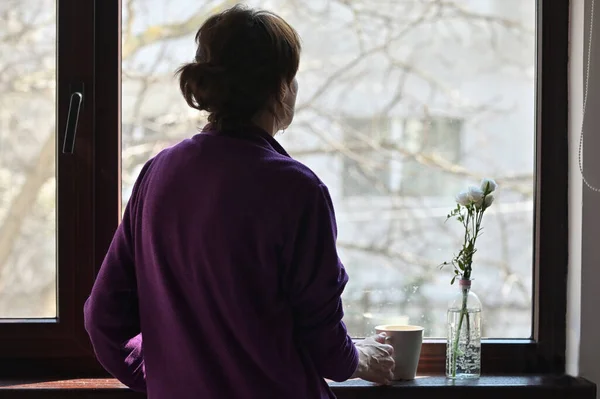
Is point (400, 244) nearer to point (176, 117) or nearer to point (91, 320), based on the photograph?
point (176, 117)

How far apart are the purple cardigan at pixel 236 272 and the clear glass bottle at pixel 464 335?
0.49 metres

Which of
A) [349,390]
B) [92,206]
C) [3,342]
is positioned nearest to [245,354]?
[349,390]

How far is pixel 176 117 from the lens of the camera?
1650mm

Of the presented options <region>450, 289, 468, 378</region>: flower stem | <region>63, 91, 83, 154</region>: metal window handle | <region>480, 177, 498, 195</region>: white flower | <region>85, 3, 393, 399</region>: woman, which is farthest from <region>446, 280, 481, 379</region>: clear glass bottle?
<region>63, 91, 83, 154</region>: metal window handle

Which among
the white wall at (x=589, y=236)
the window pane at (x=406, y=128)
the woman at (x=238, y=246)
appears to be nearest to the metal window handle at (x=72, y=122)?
the window pane at (x=406, y=128)

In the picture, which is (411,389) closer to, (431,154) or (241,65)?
(431,154)

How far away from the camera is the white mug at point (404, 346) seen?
1504 millimetres

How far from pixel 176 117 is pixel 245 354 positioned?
2.36 ft

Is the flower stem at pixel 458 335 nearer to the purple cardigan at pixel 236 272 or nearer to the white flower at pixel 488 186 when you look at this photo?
the white flower at pixel 488 186

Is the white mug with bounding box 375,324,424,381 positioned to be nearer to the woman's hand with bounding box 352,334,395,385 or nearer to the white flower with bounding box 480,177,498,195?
the woman's hand with bounding box 352,334,395,385

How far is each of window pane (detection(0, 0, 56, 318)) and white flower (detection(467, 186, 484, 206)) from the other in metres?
0.87

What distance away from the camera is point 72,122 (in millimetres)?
1557

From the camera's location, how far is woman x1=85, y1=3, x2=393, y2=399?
105cm

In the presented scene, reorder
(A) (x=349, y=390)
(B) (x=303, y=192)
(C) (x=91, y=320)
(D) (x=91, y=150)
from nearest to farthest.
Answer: (B) (x=303, y=192), (C) (x=91, y=320), (A) (x=349, y=390), (D) (x=91, y=150)
